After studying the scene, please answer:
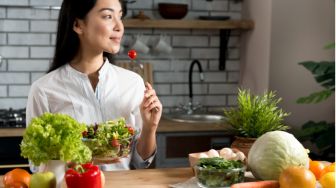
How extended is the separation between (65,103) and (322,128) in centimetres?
204

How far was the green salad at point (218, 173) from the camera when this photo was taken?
1.91 m

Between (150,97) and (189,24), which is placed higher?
(189,24)

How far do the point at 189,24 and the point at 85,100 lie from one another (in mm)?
1812

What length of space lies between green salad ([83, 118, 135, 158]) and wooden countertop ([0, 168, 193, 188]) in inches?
4.7

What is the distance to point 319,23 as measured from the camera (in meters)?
4.22

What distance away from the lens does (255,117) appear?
217cm

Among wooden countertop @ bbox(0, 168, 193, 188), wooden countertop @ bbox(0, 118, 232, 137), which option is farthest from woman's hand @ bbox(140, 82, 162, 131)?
wooden countertop @ bbox(0, 118, 232, 137)

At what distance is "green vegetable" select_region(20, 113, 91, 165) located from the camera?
5.65ft

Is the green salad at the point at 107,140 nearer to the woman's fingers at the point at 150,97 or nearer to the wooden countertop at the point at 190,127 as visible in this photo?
the woman's fingers at the point at 150,97

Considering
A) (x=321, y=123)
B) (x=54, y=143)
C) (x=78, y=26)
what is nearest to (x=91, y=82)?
(x=78, y=26)

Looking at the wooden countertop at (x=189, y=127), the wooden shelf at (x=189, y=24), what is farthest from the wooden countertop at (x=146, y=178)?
the wooden shelf at (x=189, y=24)

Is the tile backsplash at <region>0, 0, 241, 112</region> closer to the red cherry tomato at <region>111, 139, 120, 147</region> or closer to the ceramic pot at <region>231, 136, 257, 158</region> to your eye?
the ceramic pot at <region>231, 136, 257, 158</region>

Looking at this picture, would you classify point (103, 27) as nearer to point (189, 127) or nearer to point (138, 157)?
point (138, 157)

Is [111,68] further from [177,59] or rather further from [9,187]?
[177,59]
